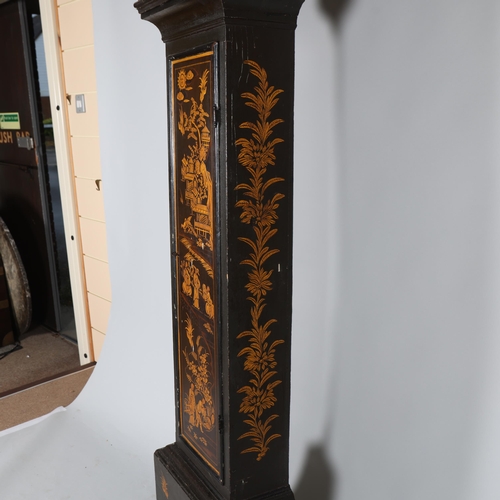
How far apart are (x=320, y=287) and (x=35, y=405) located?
5.76 feet

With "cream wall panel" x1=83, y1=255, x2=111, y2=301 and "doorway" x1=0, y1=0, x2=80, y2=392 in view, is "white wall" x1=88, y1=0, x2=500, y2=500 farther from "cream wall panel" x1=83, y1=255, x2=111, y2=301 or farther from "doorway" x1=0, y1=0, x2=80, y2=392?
"doorway" x1=0, y1=0, x2=80, y2=392

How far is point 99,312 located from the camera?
309 cm

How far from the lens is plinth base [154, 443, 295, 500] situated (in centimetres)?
150

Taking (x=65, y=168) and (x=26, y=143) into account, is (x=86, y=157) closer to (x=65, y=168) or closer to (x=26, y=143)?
(x=65, y=168)

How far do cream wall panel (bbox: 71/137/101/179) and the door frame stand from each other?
0.18 feet

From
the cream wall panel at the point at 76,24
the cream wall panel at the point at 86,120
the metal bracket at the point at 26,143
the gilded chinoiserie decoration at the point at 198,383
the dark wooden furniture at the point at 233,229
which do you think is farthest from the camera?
the metal bracket at the point at 26,143

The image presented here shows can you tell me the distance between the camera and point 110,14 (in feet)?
7.65

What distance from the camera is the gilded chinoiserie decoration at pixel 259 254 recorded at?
1.22 m

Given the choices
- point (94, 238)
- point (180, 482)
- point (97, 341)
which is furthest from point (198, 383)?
point (97, 341)

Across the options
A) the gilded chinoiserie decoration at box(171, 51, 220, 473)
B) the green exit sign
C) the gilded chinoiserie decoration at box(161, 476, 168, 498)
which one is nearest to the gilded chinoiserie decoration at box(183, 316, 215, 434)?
the gilded chinoiserie decoration at box(171, 51, 220, 473)

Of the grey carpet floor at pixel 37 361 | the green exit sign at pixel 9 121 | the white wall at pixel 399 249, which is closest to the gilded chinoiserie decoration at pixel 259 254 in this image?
the white wall at pixel 399 249

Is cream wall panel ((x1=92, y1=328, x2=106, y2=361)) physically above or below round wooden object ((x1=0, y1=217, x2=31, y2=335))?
below

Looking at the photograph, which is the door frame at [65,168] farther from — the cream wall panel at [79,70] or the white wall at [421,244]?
the white wall at [421,244]

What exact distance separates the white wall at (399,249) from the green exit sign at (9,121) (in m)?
2.59
